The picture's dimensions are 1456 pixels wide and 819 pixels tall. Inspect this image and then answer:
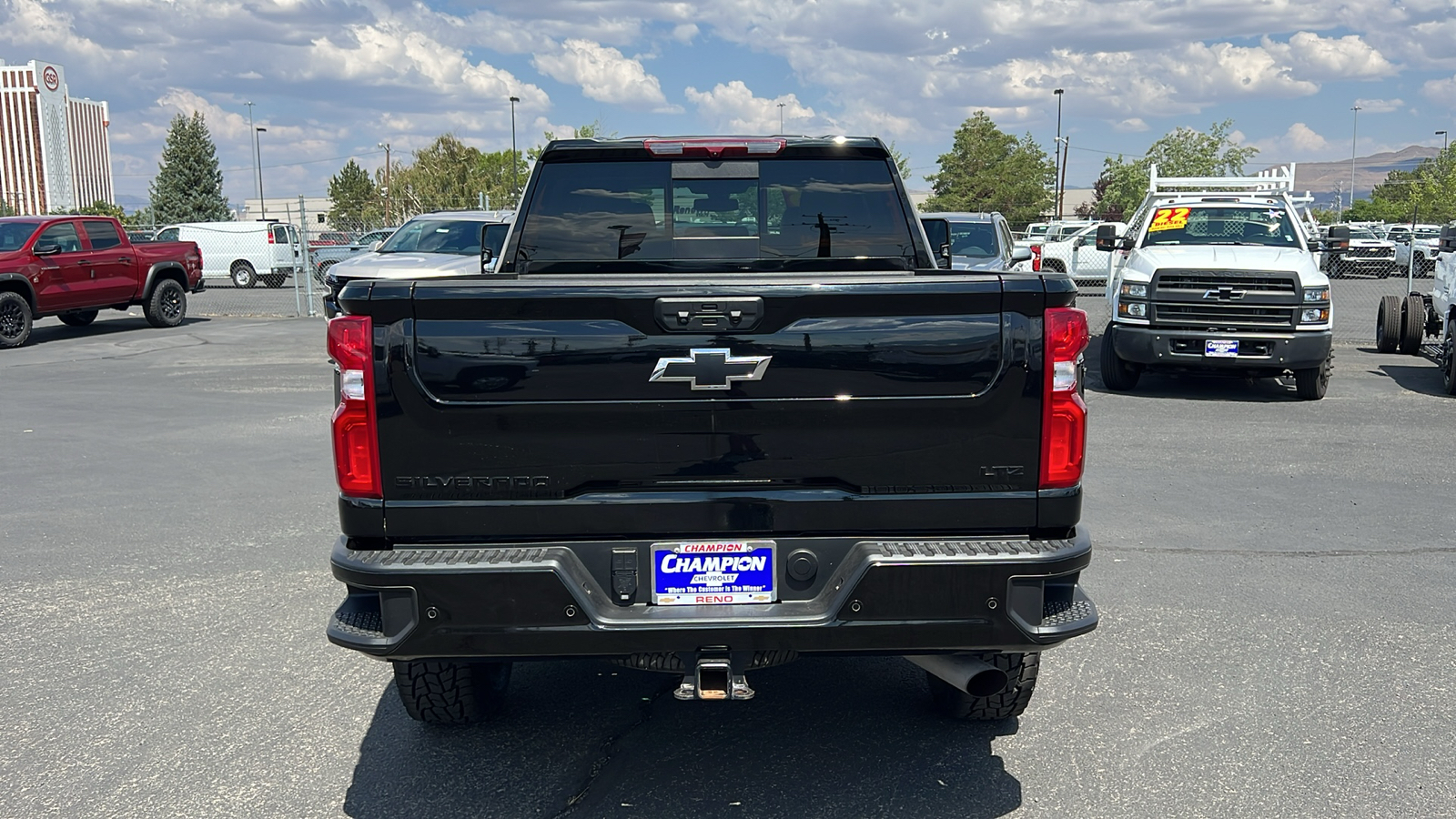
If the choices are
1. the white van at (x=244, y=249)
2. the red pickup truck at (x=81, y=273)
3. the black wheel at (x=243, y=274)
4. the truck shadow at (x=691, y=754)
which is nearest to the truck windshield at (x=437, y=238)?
the red pickup truck at (x=81, y=273)

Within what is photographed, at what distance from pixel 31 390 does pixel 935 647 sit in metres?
13.1

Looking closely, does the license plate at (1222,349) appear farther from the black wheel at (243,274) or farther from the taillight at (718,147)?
the black wheel at (243,274)

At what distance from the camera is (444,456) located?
10.8ft

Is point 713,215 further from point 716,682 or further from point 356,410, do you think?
point 716,682

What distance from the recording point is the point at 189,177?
7162cm

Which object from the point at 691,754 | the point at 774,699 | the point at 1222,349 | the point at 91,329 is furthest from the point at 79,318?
the point at 691,754

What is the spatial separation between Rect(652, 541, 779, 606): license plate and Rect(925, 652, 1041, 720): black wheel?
3.18 ft

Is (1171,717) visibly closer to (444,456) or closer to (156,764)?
(444,456)

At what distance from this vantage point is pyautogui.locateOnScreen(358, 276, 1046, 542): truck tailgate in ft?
10.7

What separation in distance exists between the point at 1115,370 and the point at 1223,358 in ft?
4.05

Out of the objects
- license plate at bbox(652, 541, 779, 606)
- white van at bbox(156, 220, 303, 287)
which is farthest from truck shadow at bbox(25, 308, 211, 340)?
license plate at bbox(652, 541, 779, 606)

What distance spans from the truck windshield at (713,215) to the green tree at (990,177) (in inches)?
2519

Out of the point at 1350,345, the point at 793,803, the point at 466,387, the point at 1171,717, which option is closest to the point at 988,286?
the point at 466,387

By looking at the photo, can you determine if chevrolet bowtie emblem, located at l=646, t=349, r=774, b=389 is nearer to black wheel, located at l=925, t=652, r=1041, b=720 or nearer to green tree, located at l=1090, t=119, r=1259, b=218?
black wheel, located at l=925, t=652, r=1041, b=720
